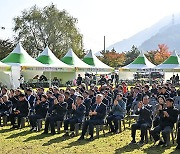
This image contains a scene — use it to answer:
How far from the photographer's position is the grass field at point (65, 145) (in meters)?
9.47

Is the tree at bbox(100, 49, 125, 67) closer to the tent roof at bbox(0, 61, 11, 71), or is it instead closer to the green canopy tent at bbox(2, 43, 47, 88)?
the green canopy tent at bbox(2, 43, 47, 88)

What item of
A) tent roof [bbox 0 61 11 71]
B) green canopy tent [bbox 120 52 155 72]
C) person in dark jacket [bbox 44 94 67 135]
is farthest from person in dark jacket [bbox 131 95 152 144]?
green canopy tent [bbox 120 52 155 72]

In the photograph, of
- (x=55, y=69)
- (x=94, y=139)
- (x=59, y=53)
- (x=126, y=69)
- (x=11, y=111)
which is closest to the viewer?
(x=94, y=139)

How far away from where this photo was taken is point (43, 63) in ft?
108

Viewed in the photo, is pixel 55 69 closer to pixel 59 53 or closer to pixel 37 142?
pixel 37 142

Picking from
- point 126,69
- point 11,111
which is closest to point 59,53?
point 126,69

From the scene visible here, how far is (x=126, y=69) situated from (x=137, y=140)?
26922mm

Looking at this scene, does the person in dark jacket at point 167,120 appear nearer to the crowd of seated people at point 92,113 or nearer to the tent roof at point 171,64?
the crowd of seated people at point 92,113

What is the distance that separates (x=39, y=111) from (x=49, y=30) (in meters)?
44.1

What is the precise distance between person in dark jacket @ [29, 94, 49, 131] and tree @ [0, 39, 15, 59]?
46.8m

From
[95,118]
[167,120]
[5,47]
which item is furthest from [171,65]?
[5,47]

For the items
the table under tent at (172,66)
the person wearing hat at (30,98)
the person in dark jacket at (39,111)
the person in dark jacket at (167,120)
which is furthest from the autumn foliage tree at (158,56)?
the person in dark jacket at (167,120)

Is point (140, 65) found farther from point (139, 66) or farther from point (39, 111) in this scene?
point (39, 111)

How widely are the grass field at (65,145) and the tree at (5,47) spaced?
47.9 m
